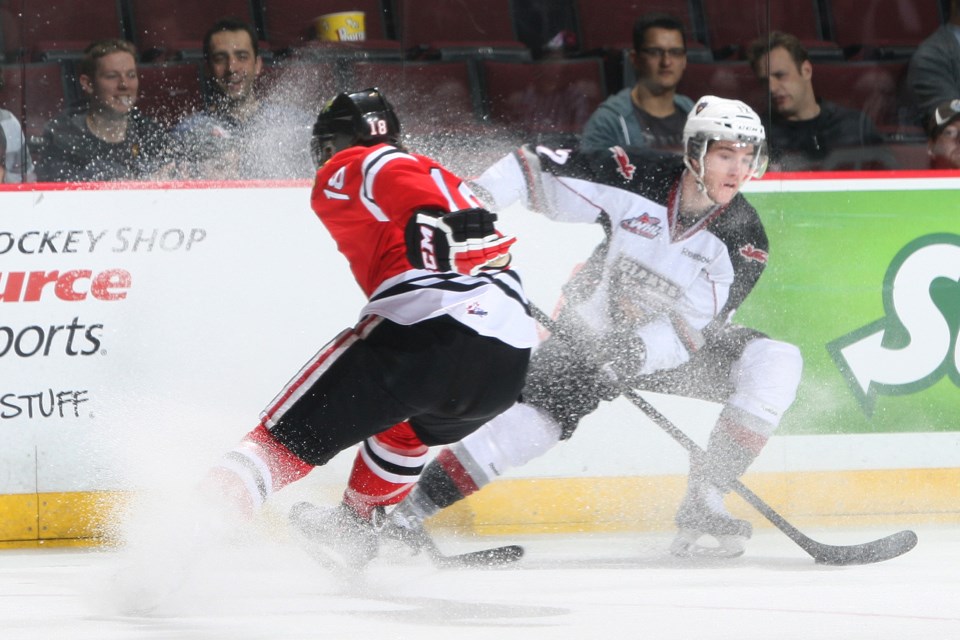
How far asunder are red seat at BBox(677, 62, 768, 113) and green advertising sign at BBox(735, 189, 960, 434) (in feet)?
0.99

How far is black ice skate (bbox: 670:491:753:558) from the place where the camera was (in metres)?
3.74

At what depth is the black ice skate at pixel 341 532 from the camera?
3158mm

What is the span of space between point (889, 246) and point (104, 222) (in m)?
2.31

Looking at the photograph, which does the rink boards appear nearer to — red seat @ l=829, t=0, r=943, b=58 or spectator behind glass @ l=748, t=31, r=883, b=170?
spectator behind glass @ l=748, t=31, r=883, b=170

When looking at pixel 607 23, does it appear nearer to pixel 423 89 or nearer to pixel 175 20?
pixel 423 89

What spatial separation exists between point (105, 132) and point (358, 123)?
4.12ft

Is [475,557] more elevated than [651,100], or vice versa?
[651,100]

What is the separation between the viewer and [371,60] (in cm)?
403

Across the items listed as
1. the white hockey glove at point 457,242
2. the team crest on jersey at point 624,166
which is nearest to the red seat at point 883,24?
the team crest on jersey at point 624,166

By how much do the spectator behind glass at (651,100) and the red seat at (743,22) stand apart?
0.10 metres

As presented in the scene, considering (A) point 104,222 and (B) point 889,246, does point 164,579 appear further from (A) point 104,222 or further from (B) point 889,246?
(B) point 889,246

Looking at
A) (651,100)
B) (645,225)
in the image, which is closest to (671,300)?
(645,225)

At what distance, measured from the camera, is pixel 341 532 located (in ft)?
10.4

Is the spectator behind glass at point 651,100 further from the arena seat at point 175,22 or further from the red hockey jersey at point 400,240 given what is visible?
the red hockey jersey at point 400,240
